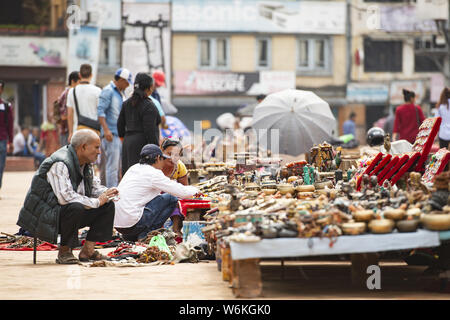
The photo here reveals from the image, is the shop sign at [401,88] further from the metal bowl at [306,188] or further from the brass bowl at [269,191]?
the metal bowl at [306,188]

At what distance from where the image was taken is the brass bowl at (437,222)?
20.3ft

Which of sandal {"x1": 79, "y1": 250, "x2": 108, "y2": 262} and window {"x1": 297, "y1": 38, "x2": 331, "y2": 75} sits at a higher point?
window {"x1": 297, "y1": 38, "x2": 331, "y2": 75}

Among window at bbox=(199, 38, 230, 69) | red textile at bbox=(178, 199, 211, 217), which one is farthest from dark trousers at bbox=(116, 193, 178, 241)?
window at bbox=(199, 38, 230, 69)

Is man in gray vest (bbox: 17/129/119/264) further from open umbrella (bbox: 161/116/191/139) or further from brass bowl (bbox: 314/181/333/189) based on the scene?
open umbrella (bbox: 161/116/191/139)

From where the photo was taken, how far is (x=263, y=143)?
1522 cm

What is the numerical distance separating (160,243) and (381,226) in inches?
108

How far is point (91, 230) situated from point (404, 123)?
23.7 feet

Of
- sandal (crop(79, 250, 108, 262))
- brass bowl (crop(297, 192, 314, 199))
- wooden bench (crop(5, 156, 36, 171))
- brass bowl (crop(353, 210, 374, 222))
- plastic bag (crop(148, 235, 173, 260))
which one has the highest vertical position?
brass bowl (crop(353, 210, 374, 222))

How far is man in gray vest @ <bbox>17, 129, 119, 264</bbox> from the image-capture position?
7.80 meters

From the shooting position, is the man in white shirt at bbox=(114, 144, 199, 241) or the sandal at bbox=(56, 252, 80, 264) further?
the man in white shirt at bbox=(114, 144, 199, 241)

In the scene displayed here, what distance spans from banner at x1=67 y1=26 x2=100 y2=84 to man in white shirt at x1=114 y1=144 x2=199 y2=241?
19819 millimetres

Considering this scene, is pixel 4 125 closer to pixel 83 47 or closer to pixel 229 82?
pixel 83 47
